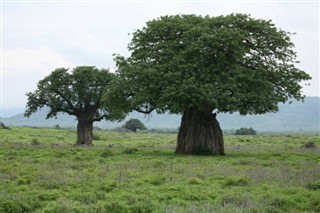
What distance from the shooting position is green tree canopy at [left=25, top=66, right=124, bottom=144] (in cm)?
5691

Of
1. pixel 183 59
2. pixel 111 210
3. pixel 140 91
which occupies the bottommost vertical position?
pixel 111 210

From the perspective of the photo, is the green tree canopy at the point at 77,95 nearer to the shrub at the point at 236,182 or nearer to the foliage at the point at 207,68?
the foliage at the point at 207,68

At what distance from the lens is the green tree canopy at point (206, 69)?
111ft

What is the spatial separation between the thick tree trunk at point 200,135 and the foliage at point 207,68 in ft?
7.43

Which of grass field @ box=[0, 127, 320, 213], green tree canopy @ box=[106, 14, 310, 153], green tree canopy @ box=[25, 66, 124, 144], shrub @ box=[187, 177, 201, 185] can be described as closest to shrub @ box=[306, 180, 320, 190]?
grass field @ box=[0, 127, 320, 213]

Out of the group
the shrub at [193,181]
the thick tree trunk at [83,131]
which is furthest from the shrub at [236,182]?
the thick tree trunk at [83,131]

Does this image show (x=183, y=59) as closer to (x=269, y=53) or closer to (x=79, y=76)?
(x=269, y=53)

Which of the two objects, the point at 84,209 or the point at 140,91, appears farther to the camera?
the point at 140,91

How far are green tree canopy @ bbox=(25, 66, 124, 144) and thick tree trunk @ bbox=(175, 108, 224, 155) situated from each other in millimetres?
18654

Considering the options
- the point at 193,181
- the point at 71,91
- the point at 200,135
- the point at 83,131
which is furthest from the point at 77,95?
the point at 193,181

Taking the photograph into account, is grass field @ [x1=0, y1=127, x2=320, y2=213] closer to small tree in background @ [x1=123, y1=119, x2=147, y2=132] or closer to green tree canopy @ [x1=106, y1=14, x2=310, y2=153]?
green tree canopy @ [x1=106, y1=14, x2=310, y2=153]

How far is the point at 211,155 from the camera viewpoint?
122ft

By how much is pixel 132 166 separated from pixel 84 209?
1174cm

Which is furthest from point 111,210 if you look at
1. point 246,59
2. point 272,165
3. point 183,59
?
point 246,59
